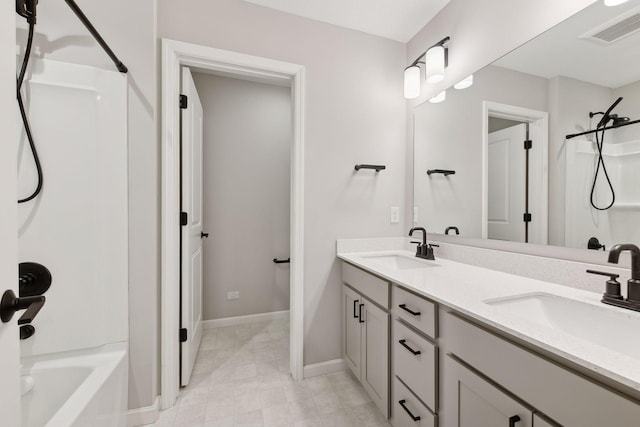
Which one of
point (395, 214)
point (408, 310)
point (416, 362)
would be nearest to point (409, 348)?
point (416, 362)

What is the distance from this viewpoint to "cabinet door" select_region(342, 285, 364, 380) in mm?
1676

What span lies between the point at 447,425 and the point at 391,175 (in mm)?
1575

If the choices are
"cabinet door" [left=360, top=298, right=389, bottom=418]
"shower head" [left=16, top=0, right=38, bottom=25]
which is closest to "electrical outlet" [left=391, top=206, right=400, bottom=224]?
"cabinet door" [left=360, top=298, right=389, bottom=418]

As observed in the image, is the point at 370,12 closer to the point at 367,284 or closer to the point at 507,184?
the point at 507,184

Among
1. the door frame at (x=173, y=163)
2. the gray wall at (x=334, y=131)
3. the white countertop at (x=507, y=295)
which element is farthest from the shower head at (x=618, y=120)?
the door frame at (x=173, y=163)

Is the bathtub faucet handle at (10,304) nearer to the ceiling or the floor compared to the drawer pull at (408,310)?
nearer to the ceiling

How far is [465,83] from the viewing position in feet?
5.40

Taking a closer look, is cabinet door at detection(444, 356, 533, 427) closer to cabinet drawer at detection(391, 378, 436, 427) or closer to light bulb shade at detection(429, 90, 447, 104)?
cabinet drawer at detection(391, 378, 436, 427)

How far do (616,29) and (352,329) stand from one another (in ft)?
6.32

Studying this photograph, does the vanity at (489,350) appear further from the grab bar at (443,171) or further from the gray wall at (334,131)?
the grab bar at (443,171)

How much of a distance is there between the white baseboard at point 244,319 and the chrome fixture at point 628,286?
2556 mm

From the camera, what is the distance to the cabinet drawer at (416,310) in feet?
3.46

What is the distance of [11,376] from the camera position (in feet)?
1.78

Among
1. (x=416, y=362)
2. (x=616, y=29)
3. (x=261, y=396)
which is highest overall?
(x=616, y=29)
